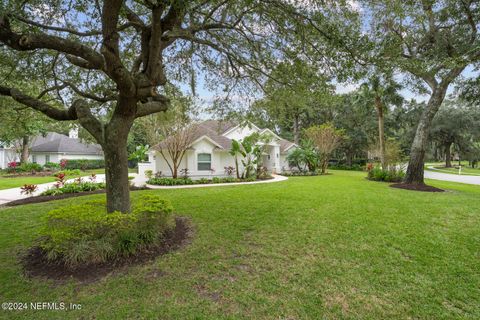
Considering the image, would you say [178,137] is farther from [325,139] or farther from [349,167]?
[349,167]

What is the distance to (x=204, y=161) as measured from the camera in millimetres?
18125

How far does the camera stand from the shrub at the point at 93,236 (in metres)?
4.11

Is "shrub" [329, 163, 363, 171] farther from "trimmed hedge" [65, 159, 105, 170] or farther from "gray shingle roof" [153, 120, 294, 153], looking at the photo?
"trimmed hedge" [65, 159, 105, 170]

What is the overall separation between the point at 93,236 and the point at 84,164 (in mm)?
30464

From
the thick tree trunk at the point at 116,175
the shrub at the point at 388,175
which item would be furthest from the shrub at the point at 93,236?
the shrub at the point at 388,175

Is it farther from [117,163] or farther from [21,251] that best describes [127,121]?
[21,251]

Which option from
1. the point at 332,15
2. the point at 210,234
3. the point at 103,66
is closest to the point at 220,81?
the point at 332,15

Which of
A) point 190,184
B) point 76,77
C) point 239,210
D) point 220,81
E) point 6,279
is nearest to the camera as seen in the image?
point 6,279

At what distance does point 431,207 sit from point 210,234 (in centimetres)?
805

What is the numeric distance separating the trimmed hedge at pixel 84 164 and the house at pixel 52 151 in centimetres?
207

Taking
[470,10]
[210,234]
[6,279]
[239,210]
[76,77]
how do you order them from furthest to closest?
[470,10] < [239,210] < [76,77] < [210,234] < [6,279]

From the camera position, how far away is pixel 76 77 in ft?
23.9

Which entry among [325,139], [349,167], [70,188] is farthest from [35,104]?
[349,167]

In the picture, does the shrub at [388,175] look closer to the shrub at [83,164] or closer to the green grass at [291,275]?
the green grass at [291,275]
